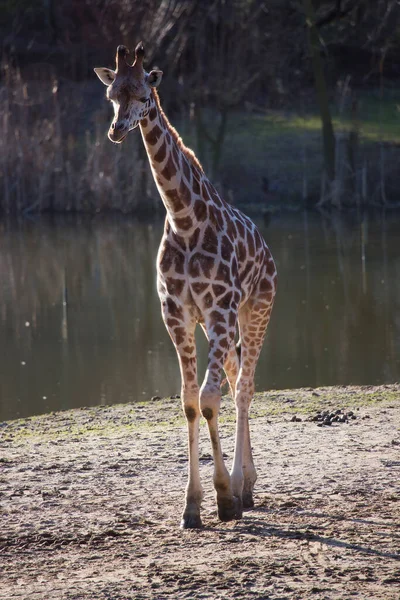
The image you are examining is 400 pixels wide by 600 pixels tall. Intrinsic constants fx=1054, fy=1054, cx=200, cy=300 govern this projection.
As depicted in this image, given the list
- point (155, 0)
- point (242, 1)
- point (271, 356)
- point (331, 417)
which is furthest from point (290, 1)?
point (331, 417)

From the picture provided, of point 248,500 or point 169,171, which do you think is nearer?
point 169,171

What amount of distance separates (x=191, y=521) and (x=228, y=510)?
A: 0.25 m

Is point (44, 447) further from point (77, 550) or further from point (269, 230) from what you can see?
point (269, 230)

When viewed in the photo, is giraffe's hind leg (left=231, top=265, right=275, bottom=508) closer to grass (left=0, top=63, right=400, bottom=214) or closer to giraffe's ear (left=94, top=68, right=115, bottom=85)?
giraffe's ear (left=94, top=68, right=115, bottom=85)

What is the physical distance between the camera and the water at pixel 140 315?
1262 cm

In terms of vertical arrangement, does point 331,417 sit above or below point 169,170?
below

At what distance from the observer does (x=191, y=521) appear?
596 centimetres

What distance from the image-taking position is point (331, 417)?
28.2 ft

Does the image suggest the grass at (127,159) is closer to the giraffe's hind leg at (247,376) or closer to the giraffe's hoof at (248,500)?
the giraffe's hind leg at (247,376)

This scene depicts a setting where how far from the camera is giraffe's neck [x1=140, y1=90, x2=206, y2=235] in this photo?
6105 millimetres

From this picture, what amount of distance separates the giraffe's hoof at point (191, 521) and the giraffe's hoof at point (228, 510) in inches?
6.4

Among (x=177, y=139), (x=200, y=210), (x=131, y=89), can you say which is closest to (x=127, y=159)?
(x=177, y=139)

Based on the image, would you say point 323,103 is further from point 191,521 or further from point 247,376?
point 191,521

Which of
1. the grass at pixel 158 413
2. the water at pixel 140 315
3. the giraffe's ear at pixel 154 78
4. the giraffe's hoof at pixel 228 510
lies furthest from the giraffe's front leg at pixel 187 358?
the water at pixel 140 315
